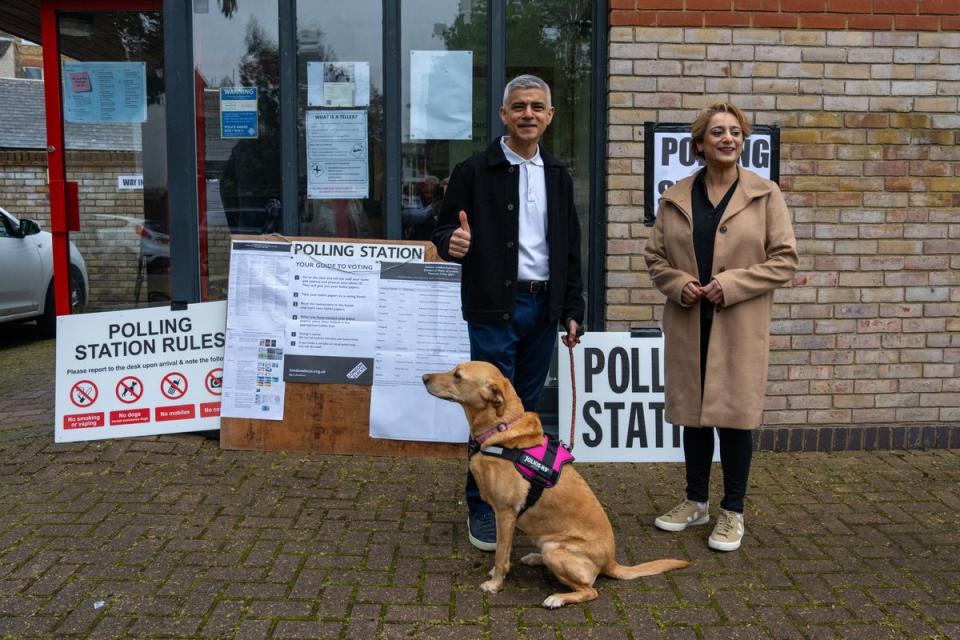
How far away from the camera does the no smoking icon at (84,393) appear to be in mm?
5410

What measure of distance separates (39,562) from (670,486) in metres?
3.19

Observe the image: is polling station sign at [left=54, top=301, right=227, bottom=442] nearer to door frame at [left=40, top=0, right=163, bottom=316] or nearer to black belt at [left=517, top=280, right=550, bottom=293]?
door frame at [left=40, top=0, right=163, bottom=316]

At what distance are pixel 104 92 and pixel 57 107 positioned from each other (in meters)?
0.34

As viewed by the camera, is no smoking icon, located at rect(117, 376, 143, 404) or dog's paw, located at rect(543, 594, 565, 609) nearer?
dog's paw, located at rect(543, 594, 565, 609)

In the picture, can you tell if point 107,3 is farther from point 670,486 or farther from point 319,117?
point 670,486

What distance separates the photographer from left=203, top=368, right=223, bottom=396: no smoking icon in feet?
18.0

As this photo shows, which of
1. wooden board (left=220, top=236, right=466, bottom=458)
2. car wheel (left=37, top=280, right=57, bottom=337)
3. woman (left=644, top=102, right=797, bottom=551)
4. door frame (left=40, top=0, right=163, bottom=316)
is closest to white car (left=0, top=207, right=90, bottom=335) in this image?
car wheel (left=37, top=280, right=57, bottom=337)

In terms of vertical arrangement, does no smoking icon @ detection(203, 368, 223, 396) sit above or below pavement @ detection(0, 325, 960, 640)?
above

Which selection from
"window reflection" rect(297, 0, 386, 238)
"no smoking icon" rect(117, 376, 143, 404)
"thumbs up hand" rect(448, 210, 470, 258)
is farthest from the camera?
"window reflection" rect(297, 0, 386, 238)

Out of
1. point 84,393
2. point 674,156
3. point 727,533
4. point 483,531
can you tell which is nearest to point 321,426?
point 84,393

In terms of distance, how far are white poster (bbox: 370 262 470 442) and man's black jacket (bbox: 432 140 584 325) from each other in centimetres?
128

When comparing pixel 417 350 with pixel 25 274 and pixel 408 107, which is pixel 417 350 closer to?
pixel 408 107

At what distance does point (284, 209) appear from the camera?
5637 mm

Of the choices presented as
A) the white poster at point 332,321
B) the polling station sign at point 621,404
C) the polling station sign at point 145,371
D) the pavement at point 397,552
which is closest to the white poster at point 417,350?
the white poster at point 332,321
